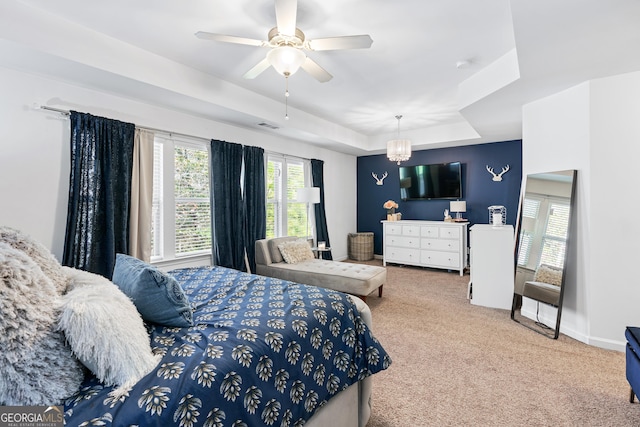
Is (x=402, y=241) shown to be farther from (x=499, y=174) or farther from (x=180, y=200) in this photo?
(x=180, y=200)

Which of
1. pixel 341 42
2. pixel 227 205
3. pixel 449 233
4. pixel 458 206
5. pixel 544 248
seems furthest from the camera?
pixel 458 206

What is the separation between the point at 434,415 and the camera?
1842 millimetres

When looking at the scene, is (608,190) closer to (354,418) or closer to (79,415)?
(354,418)

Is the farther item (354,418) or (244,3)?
(244,3)

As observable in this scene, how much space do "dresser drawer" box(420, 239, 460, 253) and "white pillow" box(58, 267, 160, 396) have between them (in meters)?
5.42

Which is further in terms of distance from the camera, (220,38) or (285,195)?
(285,195)

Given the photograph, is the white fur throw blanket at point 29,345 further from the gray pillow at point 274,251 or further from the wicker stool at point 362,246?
the wicker stool at point 362,246

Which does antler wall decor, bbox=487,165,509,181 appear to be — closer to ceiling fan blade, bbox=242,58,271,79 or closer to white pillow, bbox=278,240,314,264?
white pillow, bbox=278,240,314,264

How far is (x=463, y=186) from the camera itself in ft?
19.8

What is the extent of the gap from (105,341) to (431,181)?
624 cm

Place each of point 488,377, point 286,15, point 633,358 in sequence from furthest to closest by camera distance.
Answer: point 488,377
point 286,15
point 633,358

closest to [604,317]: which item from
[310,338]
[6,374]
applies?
[310,338]

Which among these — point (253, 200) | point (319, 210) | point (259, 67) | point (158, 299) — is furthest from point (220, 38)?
point (319, 210)

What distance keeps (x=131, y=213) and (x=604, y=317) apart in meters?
4.81
